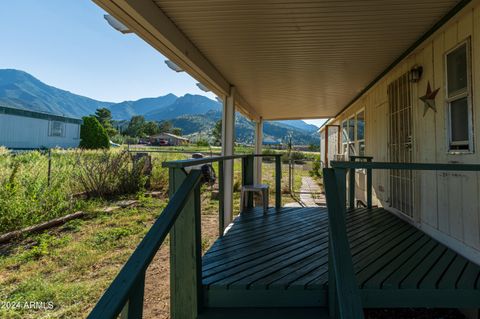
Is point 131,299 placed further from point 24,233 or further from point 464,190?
point 24,233

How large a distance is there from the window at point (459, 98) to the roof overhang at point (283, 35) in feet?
1.33

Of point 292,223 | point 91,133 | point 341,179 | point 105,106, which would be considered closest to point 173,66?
point 292,223

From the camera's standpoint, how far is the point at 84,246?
14.3ft

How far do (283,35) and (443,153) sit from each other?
2.26 metres

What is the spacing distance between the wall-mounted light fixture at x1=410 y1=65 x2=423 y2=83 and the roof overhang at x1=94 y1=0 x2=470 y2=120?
28 centimetres

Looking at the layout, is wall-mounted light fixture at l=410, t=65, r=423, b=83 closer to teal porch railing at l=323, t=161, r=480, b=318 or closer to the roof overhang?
the roof overhang

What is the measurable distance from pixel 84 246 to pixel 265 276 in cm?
359

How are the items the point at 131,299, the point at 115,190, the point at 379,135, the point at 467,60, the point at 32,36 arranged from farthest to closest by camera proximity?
the point at 115,190
the point at 32,36
the point at 379,135
the point at 467,60
the point at 131,299

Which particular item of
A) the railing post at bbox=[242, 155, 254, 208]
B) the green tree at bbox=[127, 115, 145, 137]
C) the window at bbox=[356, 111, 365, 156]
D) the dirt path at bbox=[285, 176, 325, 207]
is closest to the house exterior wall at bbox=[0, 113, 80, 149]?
the dirt path at bbox=[285, 176, 325, 207]

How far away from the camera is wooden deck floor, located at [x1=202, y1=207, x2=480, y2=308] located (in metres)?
1.90

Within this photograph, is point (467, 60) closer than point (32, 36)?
Yes

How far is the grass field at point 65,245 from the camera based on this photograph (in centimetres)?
294

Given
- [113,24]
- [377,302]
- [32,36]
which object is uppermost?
[32,36]

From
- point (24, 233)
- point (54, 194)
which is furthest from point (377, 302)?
point (54, 194)
